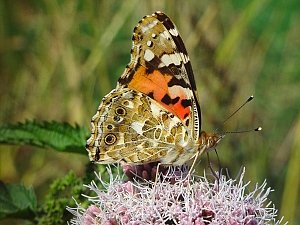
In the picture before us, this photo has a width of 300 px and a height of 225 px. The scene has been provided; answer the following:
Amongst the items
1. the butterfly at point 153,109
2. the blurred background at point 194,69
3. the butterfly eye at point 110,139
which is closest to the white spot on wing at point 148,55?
the butterfly at point 153,109

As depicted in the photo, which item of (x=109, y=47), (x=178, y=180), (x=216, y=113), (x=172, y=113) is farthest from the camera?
(x=109, y=47)

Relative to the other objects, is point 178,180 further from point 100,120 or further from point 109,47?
point 109,47

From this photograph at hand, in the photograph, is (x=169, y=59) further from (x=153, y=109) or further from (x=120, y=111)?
(x=120, y=111)

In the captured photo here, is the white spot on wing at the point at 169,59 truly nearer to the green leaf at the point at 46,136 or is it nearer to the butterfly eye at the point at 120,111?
the butterfly eye at the point at 120,111

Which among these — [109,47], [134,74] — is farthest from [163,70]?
[109,47]

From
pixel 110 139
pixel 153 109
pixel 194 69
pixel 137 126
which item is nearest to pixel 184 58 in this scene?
pixel 153 109

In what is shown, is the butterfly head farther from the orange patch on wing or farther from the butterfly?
the orange patch on wing

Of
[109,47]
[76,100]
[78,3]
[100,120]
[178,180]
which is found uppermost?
[78,3]
